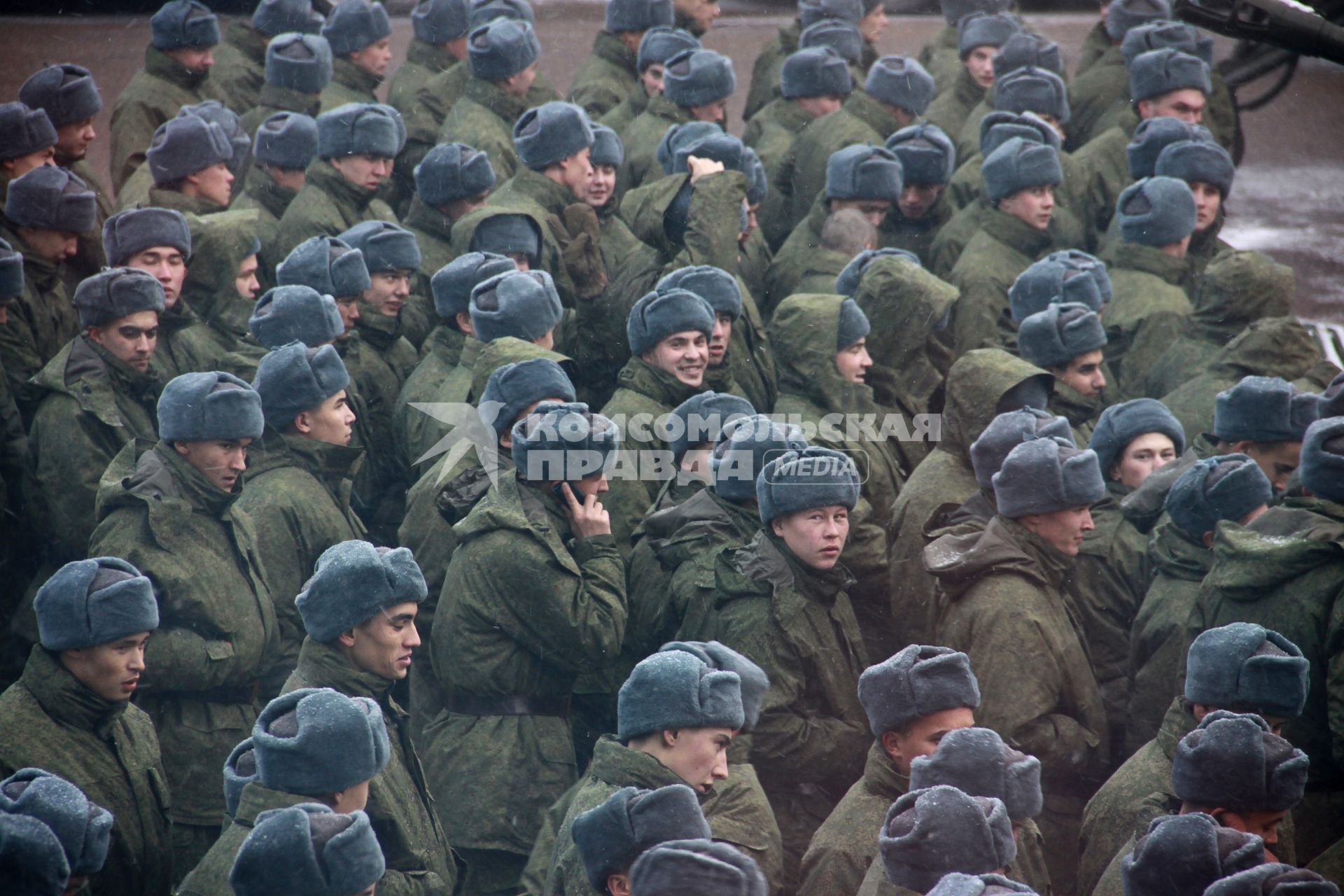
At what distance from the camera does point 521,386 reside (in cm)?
571

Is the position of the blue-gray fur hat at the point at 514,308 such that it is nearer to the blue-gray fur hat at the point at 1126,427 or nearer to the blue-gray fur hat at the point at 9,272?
the blue-gray fur hat at the point at 9,272

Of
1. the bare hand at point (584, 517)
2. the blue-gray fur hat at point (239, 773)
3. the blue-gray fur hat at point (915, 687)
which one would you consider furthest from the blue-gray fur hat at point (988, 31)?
the blue-gray fur hat at point (239, 773)

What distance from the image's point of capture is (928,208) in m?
9.12

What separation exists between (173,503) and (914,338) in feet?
10.8

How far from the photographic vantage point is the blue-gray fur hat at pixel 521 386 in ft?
18.7

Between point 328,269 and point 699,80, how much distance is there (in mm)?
3230

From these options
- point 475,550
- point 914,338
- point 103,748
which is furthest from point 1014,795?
point 914,338

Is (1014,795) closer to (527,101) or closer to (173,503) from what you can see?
(173,503)

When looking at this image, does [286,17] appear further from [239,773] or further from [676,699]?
[676,699]

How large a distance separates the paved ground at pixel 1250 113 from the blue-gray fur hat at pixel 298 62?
164 inches

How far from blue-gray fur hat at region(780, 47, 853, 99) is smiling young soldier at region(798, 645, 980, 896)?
20.8 ft

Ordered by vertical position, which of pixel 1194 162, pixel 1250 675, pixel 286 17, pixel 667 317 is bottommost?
pixel 286 17

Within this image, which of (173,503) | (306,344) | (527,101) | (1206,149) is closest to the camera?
(173,503)

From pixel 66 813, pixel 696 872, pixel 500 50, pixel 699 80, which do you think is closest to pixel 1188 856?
pixel 696 872
